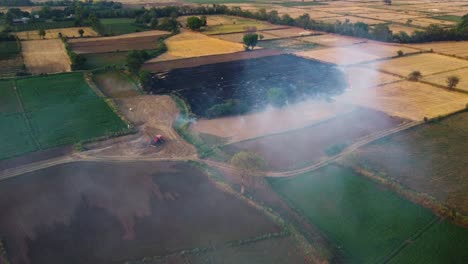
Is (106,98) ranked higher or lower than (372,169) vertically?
higher

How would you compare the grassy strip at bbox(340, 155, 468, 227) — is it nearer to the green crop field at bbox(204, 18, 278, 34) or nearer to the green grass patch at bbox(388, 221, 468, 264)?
the green grass patch at bbox(388, 221, 468, 264)

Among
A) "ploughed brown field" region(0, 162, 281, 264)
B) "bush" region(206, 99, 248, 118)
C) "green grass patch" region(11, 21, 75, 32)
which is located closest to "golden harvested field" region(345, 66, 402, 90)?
"bush" region(206, 99, 248, 118)

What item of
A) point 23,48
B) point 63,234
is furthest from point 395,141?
point 23,48

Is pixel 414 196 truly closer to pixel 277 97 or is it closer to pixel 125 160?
pixel 277 97

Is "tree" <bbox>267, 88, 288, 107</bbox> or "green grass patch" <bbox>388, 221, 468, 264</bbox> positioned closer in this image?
"green grass patch" <bbox>388, 221, 468, 264</bbox>

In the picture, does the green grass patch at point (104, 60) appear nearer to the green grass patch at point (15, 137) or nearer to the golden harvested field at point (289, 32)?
the green grass patch at point (15, 137)

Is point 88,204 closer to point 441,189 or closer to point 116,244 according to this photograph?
point 116,244

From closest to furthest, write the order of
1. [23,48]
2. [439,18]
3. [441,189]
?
1. [441,189]
2. [23,48]
3. [439,18]
